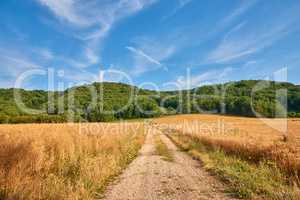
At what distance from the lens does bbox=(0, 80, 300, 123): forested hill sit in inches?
2534

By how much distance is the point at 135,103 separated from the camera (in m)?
115

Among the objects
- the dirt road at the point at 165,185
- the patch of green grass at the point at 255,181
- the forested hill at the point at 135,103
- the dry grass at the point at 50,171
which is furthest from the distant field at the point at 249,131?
the forested hill at the point at 135,103

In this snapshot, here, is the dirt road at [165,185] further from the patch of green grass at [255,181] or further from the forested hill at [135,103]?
the forested hill at [135,103]

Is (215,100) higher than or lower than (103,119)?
higher

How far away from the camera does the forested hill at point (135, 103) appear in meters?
64.4

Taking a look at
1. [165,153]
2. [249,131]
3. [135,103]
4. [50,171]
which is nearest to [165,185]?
[50,171]

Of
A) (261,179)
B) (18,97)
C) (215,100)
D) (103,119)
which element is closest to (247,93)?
(215,100)

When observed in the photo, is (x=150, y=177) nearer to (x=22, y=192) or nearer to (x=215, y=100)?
(x=22, y=192)

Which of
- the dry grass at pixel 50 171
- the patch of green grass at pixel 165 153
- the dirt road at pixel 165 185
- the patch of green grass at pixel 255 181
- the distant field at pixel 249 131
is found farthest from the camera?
the distant field at pixel 249 131

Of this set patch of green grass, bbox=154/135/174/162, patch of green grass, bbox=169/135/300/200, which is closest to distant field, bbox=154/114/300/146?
patch of green grass, bbox=169/135/300/200

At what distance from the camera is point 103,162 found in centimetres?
1075

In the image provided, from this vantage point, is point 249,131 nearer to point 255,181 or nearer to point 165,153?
point 165,153

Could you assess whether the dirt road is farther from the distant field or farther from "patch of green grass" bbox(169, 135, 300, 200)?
the distant field

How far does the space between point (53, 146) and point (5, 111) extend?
64.4 meters
